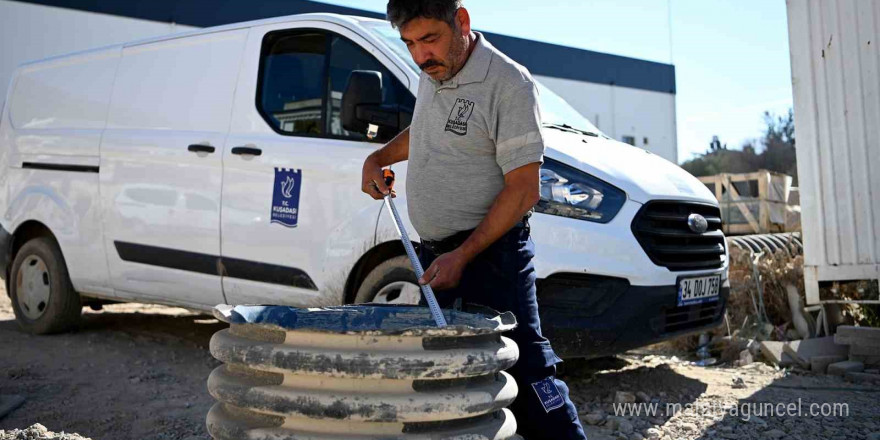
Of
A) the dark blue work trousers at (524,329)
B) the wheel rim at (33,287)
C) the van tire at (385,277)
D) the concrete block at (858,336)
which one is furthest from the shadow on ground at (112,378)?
the concrete block at (858,336)

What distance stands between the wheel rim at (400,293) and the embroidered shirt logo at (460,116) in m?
1.74

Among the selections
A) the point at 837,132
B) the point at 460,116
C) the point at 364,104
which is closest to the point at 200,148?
the point at 364,104

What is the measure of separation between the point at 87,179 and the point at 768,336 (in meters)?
5.22

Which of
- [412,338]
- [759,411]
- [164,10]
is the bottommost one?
Answer: [759,411]

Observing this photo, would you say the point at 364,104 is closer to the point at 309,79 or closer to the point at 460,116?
the point at 309,79

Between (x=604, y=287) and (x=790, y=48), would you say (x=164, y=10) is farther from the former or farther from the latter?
(x=604, y=287)

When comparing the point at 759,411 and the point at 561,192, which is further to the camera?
the point at 759,411

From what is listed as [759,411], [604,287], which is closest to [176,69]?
[604,287]

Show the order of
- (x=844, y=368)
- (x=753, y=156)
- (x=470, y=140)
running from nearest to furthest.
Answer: (x=470, y=140)
(x=844, y=368)
(x=753, y=156)

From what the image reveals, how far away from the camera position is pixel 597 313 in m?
3.85

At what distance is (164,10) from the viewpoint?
15648mm

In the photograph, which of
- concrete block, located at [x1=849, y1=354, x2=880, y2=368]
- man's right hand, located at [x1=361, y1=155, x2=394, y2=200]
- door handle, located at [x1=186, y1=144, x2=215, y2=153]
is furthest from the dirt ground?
man's right hand, located at [x1=361, y1=155, x2=394, y2=200]

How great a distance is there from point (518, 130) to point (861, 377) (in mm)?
3873

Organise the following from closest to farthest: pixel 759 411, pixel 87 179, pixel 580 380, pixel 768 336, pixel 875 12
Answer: pixel 759 411 → pixel 580 380 → pixel 875 12 → pixel 87 179 → pixel 768 336
